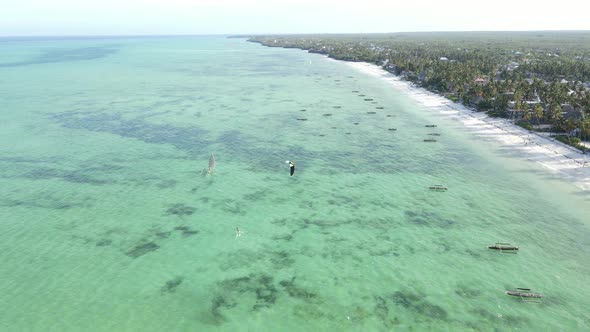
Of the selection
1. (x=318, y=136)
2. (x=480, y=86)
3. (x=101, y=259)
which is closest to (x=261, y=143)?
(x=318, y=136)

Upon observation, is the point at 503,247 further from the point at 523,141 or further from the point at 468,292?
the point at 523,141

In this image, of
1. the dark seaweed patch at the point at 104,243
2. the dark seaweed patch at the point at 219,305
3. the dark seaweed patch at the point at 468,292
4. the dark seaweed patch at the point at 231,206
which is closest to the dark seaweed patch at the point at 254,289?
the dark seaweed patch at the point at 219,305

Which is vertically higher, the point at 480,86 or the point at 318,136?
the point at 480,86

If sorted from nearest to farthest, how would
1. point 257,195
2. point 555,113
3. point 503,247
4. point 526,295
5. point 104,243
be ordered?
point 526,295 < point 503,247 < point 104,243 < point 257,195 < point 555,113

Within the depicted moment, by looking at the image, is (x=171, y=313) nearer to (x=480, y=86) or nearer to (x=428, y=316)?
(x=428, y=316)

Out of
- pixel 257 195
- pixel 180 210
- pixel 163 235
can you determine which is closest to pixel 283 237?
pixel 257 195

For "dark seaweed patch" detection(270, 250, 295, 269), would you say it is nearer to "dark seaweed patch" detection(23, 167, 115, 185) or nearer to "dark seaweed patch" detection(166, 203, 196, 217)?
"dark seaweed patch" detection(166, 203, 196, 217)

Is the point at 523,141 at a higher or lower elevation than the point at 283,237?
higher
